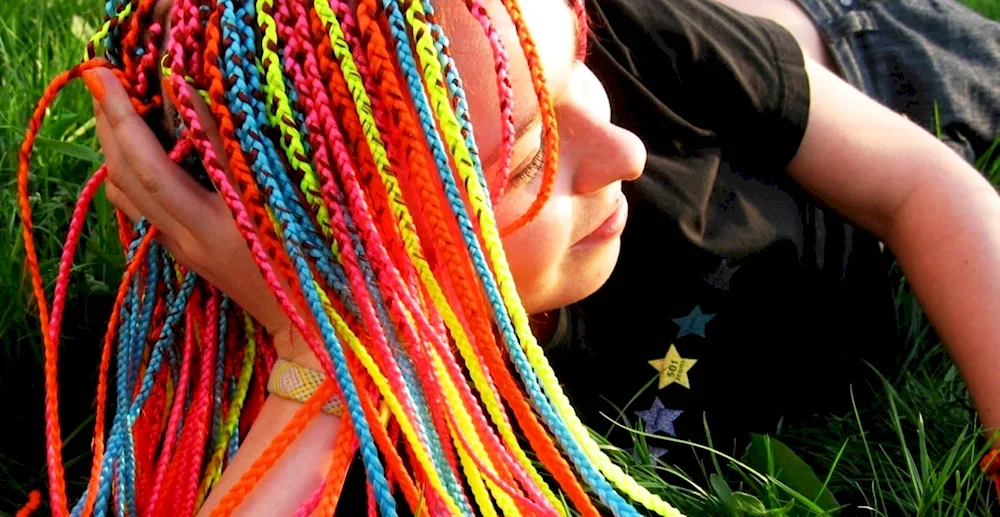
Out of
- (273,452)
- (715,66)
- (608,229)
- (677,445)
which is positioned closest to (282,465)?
(273,452)

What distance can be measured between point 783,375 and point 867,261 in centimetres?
22

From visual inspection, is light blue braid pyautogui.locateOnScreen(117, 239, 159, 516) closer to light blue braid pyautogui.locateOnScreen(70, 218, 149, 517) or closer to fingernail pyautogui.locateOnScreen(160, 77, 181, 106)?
light blue braid pyautogui.locateOnScreen(70, 218, 149, 517)

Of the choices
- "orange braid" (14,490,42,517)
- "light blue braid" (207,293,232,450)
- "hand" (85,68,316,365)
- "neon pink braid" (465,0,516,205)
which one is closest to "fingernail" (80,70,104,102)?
"hand" (85,68,316,365)

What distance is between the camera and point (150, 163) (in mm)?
932

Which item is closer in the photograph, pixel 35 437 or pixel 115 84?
pixel 115 84

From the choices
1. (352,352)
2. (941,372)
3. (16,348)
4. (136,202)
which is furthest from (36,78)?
(941,372)

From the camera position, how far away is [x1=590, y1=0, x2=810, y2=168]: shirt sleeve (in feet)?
4.25

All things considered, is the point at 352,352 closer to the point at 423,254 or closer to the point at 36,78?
the point at 423,254

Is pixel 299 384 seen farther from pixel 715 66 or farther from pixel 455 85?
pixel 715 66

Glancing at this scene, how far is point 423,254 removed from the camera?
34.4 inches

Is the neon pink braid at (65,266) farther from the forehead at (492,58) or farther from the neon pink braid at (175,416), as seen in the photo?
the forehead at (492,58)

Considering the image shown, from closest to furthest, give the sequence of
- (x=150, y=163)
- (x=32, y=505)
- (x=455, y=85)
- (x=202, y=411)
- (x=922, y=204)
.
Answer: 1. (x=455, y=85)
2. (x=150, y=163)
3. (x=202, y=411)
4. (x=32, y=505)
5. (x=922, y=204)

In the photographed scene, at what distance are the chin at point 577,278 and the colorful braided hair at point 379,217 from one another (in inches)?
6.0

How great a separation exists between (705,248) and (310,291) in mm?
624
